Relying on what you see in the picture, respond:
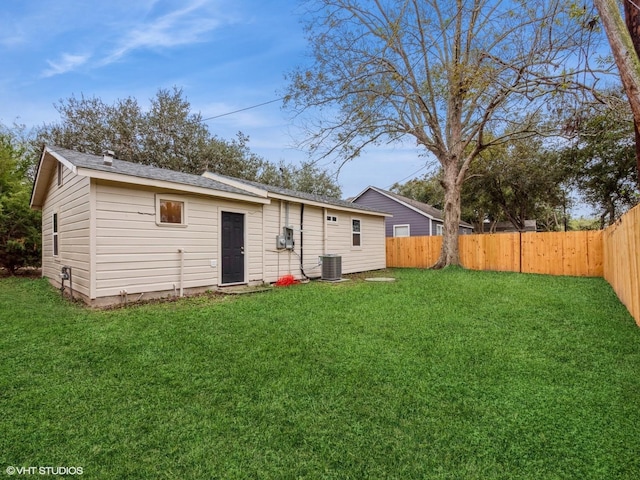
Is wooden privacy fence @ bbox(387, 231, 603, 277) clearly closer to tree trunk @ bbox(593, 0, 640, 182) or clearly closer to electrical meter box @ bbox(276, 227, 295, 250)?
electrical meter box @ bbox(276, 227, 295, 250)

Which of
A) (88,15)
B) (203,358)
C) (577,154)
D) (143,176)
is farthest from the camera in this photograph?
(577,154)

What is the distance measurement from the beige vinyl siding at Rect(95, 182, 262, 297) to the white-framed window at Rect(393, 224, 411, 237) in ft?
46.1

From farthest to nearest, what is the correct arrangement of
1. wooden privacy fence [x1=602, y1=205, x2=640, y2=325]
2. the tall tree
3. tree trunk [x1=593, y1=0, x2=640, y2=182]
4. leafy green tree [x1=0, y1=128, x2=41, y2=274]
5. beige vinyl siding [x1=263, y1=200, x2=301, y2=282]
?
leafy green tree [x1=0, y1=128, x2=41, y2=274], the tall tree, beige vinyl siding [x1=263, y1=200, x2=301, y2=282], wooden privacy fence [x1=602, y1=205, x2=640, y2=325], tree trunk [x1=593, y1=0, x2=640, y2=182]

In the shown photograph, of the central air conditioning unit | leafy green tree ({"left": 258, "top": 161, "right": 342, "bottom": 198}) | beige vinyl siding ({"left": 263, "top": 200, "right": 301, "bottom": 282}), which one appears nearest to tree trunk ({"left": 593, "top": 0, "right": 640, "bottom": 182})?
beige vinyl siding ({"left": 263, "top": 200, "right": 301, "bottom": 282})

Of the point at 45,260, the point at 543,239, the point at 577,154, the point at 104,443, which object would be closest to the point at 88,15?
the point at 45,260

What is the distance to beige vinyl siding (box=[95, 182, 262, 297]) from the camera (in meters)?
5.60

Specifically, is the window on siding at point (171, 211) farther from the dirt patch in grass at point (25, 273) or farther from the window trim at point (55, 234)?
the dirt patch in grass at point (25, 273)

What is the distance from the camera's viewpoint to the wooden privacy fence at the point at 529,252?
9.67 metres

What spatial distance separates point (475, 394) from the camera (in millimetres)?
2662

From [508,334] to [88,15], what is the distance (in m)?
12.2

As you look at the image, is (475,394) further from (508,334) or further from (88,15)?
(88,15)

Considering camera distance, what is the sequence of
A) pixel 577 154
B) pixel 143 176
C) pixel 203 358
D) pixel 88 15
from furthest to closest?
pixel 577 154
pixel 88 15
pixel 143 176
pixel 203 358

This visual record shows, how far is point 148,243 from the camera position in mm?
6125

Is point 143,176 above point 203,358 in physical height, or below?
above
